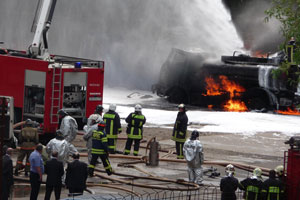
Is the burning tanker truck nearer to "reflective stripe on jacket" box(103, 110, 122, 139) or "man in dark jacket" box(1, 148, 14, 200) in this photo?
"reflective stripe on jacket" box(103, 110, 122, 139)

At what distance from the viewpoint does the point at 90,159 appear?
48.2ft

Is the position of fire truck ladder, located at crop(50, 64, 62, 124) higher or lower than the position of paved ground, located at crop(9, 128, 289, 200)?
higher

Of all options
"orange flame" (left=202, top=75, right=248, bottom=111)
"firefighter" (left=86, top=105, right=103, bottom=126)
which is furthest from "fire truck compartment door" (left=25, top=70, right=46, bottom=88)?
"orange flame" (left=202, top=75, right=248, bottom=111)

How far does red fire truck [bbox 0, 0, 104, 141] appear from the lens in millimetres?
17234

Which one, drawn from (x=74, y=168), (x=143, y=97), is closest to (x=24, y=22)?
(x=143, y=97)

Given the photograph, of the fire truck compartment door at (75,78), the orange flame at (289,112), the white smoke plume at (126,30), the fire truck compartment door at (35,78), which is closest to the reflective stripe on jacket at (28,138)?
the fire truck compartment door at (35,78)

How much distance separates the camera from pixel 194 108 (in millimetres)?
29000

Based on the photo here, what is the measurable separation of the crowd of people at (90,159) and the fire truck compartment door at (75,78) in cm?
164

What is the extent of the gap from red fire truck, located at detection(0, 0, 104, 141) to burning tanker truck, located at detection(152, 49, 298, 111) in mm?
10112

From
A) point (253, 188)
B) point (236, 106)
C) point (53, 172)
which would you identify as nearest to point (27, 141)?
point (53, 172)

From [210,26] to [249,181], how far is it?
25.8 meters

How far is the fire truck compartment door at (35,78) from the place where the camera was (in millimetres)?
17281

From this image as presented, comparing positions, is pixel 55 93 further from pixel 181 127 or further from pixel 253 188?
pixel 253 188

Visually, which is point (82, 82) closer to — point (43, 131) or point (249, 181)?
point (43, 131)
